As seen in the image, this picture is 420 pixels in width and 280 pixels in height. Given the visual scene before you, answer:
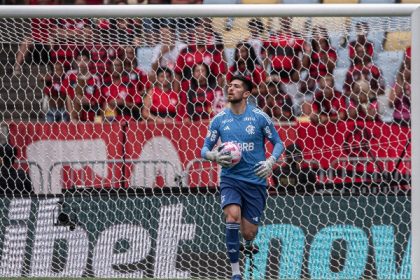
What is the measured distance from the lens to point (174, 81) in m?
10.4

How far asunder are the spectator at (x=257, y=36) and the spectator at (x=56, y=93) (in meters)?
1.91

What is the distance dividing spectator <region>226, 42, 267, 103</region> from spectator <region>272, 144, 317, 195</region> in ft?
2.39

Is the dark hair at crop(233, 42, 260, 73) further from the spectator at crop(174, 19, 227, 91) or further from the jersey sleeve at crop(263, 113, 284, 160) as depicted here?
the jersey sleeve at crop(263, 113, 284, 160)

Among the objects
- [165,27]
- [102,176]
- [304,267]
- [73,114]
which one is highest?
[165,27]

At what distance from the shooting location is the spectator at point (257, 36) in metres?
9.34

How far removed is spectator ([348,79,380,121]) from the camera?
1020 centimetres

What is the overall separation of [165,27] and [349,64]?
6.82 feet

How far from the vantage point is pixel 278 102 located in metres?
10.5

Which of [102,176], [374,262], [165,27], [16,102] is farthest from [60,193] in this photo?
[374,262]

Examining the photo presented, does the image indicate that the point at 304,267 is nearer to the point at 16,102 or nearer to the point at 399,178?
the point at 399,178

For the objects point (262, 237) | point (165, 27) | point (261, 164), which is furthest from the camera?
point (262, 237)

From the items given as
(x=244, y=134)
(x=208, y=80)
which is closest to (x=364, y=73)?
(x=208, y=80)

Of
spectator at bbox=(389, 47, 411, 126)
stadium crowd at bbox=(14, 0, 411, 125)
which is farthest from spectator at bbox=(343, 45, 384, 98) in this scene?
spectator at bbox=(389, 47, 411, 126)
